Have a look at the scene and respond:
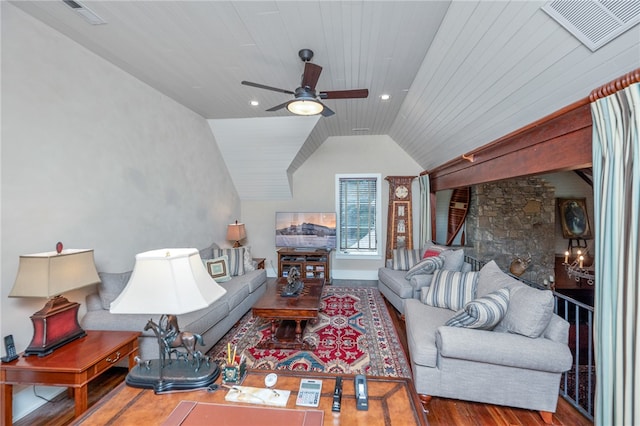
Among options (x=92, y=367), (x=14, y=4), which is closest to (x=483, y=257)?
(x=92, y=367)

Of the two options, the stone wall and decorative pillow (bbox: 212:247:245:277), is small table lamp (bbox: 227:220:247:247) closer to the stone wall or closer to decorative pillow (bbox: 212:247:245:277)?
decorative pillow (bbox: 212:247:245:277)

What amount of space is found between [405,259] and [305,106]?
126 inches

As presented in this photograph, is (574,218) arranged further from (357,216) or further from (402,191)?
(357,216)

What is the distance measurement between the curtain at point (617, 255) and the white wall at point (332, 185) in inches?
170

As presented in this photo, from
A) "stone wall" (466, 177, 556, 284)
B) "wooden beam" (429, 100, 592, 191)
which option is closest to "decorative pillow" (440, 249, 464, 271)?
"wooden beam" (429, 100, 592, 191)

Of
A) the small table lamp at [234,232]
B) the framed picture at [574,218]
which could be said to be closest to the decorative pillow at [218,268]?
the small table lamp at [234,232]

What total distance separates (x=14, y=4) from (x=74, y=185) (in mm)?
1335

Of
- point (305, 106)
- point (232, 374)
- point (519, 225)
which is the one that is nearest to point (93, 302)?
point (232, 374)

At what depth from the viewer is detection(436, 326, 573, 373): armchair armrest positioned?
1.93 meters

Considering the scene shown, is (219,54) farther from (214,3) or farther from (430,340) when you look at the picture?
(430,340)

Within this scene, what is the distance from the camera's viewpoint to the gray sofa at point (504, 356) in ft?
6.43

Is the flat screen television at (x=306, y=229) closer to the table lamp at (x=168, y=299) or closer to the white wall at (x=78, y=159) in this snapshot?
the white wall at (x=78, y=159)

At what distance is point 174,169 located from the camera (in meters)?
3.80

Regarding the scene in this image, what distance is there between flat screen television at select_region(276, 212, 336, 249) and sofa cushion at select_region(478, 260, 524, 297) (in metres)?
3.08
